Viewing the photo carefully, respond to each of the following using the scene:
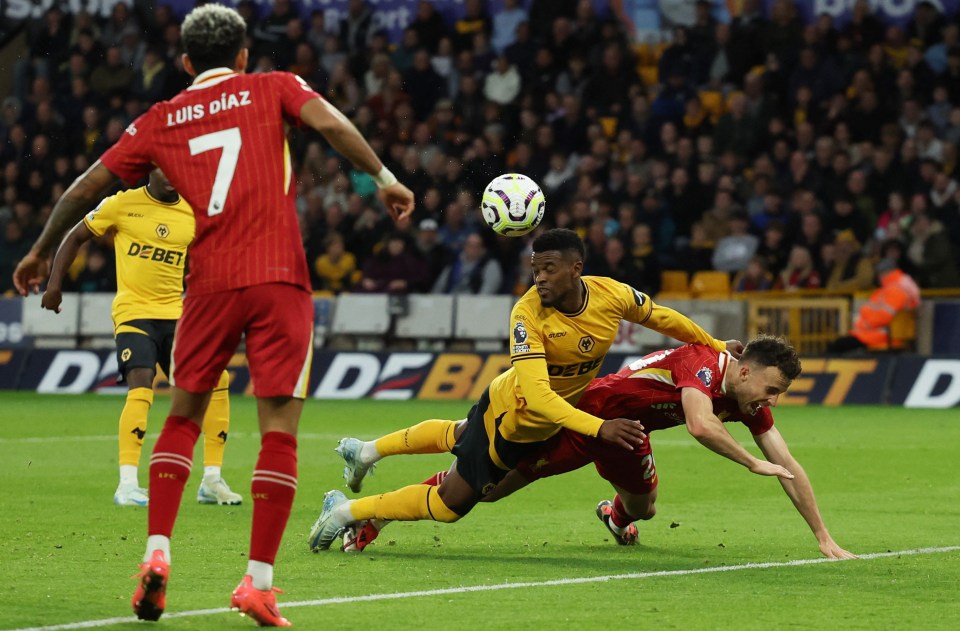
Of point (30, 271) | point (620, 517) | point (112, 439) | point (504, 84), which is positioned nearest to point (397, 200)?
point (30, 271)

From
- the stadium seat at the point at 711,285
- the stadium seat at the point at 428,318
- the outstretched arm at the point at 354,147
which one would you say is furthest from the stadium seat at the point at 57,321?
the outstretched arm at the point at 354,147

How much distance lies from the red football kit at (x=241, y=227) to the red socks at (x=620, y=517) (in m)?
2.85

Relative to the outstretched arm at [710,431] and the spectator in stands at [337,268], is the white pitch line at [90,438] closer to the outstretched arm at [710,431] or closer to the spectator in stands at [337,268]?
the spectator in stands at [337,268]

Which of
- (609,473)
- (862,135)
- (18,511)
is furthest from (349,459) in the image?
(862,135)

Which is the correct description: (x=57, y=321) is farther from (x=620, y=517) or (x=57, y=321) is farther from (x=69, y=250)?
(x=620, y=517)

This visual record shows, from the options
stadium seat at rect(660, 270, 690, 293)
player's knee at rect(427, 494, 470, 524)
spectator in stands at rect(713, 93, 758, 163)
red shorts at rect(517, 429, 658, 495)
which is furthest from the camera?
spectator in stands at rect(713, 93, 758, 163)

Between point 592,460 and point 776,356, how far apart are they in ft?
3.60

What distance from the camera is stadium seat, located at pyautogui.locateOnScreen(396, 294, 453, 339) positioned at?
814 inches

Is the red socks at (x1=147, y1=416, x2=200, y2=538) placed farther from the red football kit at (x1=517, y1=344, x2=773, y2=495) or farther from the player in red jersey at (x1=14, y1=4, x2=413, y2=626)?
the red football kit at (x1=517, y1=344, x2=773, y2=495)

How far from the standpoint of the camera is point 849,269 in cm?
1978

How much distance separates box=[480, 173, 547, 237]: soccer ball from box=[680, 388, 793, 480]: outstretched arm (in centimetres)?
182

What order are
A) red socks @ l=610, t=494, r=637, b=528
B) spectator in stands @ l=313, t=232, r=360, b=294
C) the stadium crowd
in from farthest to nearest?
spectator in stands @ l=313, t=232, r=360, b=294 < the stadium crowd < red socks @ l=610, t=494, r=637, b=528

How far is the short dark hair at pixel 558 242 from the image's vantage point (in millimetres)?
7680

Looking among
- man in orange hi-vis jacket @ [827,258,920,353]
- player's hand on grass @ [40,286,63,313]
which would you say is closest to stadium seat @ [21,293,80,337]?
man in orange hi-vis jacket @ [827,258,920,353]
